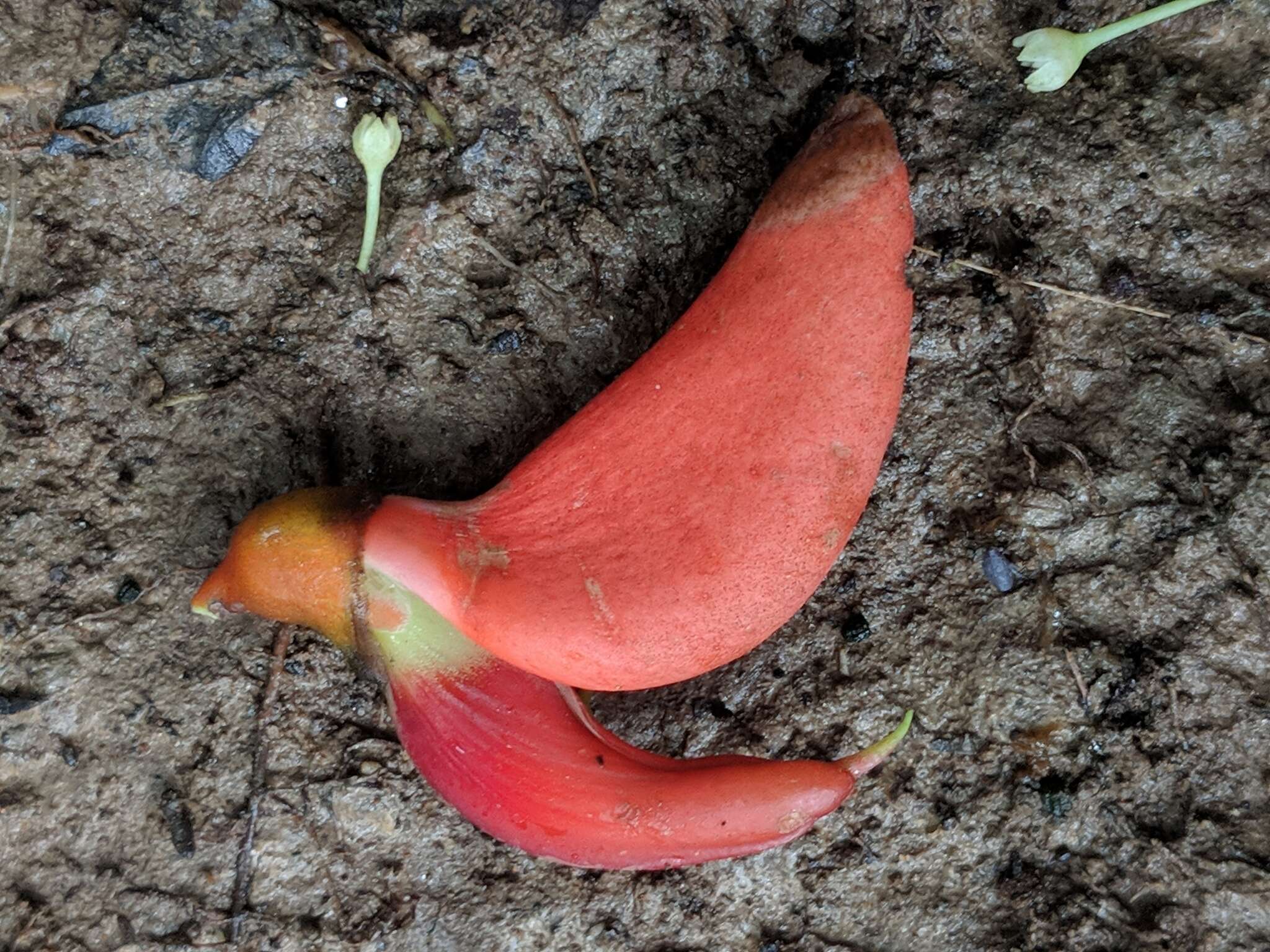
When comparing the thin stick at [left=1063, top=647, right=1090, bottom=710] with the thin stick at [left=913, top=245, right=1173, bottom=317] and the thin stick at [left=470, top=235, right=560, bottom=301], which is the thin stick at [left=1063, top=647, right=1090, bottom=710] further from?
the thin stick at [left=470, top=235, right=560, bottom=301]

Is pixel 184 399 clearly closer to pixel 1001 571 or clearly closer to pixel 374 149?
pixel 374 149

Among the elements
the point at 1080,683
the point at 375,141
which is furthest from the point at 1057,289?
the point at 375,141

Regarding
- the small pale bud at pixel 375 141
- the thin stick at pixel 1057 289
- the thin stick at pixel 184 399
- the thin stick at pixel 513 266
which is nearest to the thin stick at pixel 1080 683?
the thin stick at pixel 1057 289

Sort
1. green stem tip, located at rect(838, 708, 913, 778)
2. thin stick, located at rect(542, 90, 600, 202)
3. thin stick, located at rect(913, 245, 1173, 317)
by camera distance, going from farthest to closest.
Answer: thin stick, located at rect(542, 90, 600, 202), thin stick, located at rect(913, 245, 1173, 317), green stem tip, located at rect(838, 708, 913, 778)

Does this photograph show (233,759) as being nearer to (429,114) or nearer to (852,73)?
(429,114)

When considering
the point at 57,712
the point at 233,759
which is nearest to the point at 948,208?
the point at 233,759

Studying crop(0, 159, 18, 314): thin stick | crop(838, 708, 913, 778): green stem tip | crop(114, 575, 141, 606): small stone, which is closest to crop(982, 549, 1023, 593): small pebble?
crop(838, 708, 913, 778): green stem tip
